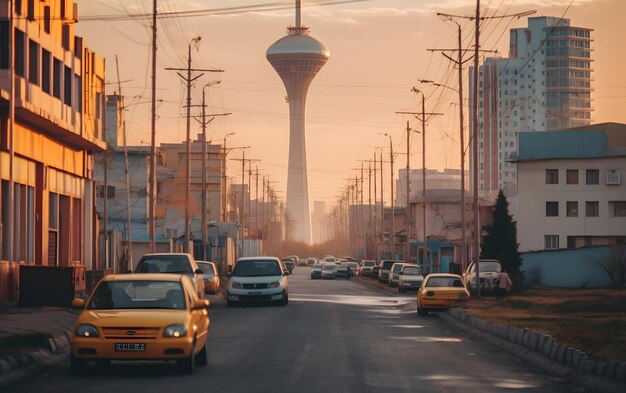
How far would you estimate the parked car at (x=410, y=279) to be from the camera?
70.4 metres

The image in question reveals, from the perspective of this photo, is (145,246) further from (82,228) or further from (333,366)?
(333,366)

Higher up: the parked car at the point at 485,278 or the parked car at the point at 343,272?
the parked car at the point at 485,278

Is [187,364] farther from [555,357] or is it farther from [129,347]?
[555,357]

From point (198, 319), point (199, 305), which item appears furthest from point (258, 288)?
point (199, 305)

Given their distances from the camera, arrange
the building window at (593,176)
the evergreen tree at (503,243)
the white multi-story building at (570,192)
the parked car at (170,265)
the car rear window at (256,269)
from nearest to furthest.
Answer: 1. the parked car at (170,265)
2. the car rear window at (256,269)
3. the evergreen tree at (503,243)
4. the white multi-story building at (570,192)
5. the building window at (593,176)

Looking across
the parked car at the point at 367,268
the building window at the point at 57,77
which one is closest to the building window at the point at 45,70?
the building window at the point at 57,77

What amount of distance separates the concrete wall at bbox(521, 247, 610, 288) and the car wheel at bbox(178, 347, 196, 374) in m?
59.1

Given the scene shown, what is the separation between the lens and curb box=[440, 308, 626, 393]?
17234mm

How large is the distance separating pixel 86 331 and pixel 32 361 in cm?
264

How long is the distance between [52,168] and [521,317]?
20.6 metres

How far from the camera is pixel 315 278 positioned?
110m

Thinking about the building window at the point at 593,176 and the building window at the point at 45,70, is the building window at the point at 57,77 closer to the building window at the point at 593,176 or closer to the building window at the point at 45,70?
the building window at the point at 45,70

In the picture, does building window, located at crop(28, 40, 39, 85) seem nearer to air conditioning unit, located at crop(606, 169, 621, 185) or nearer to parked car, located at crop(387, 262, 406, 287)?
parked car, located at crop(387, 262, 406, 287)

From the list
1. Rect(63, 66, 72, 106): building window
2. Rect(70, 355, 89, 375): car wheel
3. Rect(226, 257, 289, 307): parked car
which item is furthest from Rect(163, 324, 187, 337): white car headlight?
Rect(63, 66, 72, 106): building window
